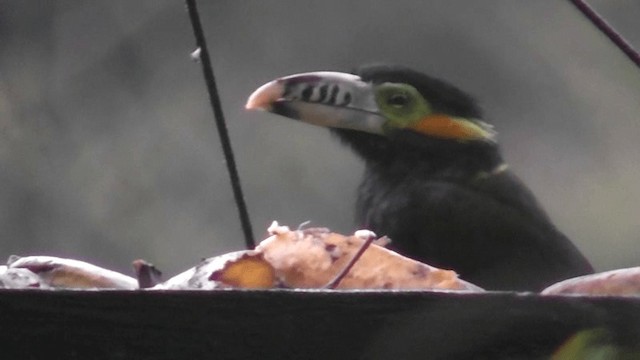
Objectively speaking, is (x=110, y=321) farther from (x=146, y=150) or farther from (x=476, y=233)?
(x=146, y=150)

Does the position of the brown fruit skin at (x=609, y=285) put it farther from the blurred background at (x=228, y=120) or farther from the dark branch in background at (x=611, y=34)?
the blurred background at (x=228, y=120)

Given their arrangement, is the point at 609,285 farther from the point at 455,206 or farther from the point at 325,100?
the point at 325,100

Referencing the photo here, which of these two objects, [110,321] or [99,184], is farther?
[99,184]

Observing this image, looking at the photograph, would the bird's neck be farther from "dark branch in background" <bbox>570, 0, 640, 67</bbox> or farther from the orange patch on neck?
"dark branch in background" <bbox>570, 0, 640, 67</bbox>

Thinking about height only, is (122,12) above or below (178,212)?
above

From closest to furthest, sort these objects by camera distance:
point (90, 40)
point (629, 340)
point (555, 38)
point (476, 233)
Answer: point (629, 340) < point (476, 233) < point (90, 40) < point (555, 38)

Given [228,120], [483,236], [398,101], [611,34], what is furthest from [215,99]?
[228,120]

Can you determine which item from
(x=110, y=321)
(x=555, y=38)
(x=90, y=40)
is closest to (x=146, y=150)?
(x=90, y=40)
